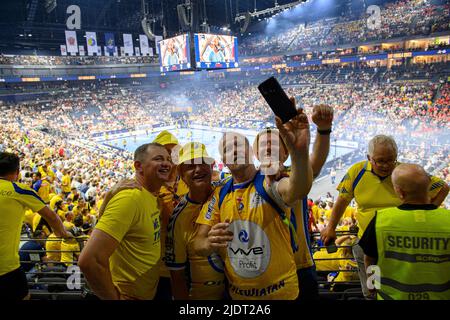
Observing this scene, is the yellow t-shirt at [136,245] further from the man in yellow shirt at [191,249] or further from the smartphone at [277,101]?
the smartphone at [277,101]

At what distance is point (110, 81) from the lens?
4453 cm

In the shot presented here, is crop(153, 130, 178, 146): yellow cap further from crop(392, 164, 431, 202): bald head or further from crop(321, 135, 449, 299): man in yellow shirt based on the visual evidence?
crop(392, 164, 431, 202): bald head

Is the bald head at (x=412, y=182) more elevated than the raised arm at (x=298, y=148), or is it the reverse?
the raised arm at (x=298, y=148)

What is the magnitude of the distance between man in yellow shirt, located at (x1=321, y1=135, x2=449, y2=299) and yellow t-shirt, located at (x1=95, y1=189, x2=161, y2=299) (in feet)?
5.75

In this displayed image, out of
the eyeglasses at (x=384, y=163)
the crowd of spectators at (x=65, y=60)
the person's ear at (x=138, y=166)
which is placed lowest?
the eyeglasses at (x=384, y=163)

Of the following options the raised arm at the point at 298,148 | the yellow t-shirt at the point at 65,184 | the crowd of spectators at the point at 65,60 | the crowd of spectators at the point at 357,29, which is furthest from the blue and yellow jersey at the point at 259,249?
the crowd of spectators at the point at 65,60

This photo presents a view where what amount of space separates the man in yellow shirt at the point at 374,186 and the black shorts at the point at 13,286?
9.30 ft

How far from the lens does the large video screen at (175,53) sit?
17391 millimetres

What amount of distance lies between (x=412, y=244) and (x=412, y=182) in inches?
14.3

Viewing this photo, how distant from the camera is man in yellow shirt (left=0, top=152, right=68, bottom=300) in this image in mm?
2773

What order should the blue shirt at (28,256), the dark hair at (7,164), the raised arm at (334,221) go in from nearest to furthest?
the dark hair at (7,164) < the raised arm at (334,221) < the blue shirt at (28,256)

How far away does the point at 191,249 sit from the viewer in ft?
7.08

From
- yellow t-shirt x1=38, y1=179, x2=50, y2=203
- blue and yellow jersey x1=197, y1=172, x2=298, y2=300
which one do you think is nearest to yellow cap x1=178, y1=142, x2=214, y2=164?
blue and yellow jersey x1=197, y1=172, x2=298, y2=300
